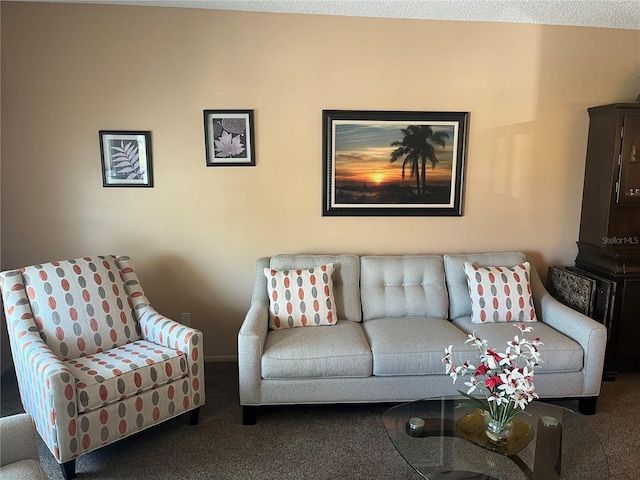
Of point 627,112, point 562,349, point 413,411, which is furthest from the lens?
point 627,112

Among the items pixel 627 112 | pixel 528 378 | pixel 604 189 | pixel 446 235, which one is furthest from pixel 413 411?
pixel 627 112

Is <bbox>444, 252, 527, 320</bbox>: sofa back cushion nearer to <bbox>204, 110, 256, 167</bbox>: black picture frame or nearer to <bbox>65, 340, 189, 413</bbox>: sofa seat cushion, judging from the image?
<bbox>204, 110, 256, 167</bbox>: black picture frame

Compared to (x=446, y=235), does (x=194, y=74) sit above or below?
above

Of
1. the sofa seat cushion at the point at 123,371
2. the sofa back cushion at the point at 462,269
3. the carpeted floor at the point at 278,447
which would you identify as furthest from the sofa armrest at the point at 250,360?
the sofa back cushion at the point at 462,269

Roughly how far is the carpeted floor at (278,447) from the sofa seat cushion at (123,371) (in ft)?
1.14

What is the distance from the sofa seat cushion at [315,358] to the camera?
255 centimetres

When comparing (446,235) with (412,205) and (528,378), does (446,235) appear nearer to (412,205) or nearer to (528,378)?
(412,205)

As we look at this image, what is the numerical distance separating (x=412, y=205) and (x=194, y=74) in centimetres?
186

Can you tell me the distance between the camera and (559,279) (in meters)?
3.38

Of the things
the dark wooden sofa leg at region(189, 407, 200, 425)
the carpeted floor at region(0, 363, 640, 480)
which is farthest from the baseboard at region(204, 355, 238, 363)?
the dark wooden sofa leg at region(189, 407, 200, 425)

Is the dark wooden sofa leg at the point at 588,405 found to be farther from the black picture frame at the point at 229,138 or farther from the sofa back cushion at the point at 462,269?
the black picture frame at the point at 229,138

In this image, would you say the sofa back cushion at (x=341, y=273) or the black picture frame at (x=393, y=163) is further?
the black picture frame at (x=393, y=163)

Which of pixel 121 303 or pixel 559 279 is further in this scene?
pixel 559 279

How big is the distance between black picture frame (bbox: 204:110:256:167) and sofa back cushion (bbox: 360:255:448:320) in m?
1.17
